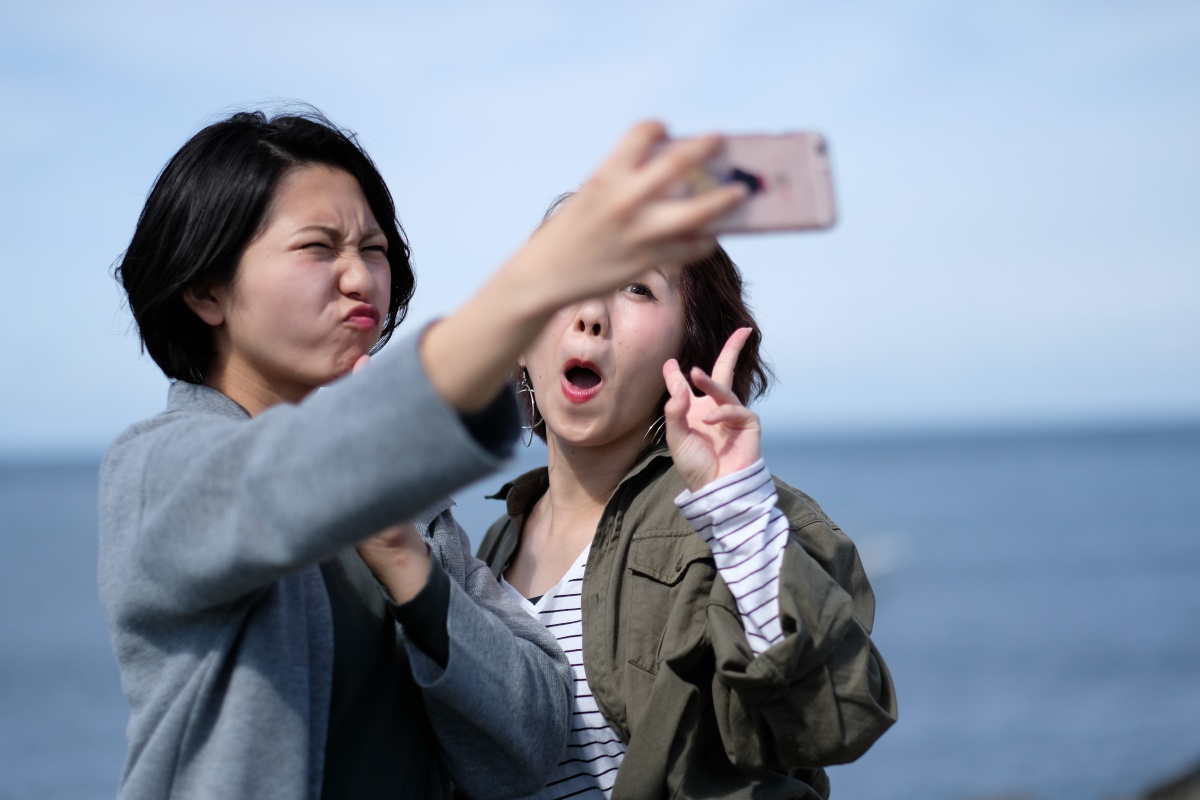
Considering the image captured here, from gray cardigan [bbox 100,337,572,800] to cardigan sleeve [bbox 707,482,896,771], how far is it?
16.3 inches

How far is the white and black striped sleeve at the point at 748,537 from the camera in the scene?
99.3 inches

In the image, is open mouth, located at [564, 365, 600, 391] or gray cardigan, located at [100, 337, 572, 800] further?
open mouth, located at [564, 365, 600, 391]

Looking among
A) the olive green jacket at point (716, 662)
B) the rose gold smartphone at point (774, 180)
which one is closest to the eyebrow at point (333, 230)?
the olive green jacket at point (716, 662)

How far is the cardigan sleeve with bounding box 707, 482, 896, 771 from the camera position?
2.44 metres

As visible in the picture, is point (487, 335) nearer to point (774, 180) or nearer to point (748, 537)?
point (774, 180)

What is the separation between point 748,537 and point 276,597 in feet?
3.45

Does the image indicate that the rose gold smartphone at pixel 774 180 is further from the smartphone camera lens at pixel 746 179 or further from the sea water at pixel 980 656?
the sea water at pixel 980 656

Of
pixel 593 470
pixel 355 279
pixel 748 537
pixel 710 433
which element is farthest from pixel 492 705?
pixel 593 470

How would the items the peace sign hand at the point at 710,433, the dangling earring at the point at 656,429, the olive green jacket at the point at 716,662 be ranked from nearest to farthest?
the olive green jacket at the point at 716,662
the peace sign hand at the point at 710,433
the dangling earring at the point at 656,429

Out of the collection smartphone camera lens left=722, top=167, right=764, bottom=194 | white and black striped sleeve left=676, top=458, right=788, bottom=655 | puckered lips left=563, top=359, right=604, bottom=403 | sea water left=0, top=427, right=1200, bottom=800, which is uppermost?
smartphone camera lens left=722, top=167, right=764, bottom=194

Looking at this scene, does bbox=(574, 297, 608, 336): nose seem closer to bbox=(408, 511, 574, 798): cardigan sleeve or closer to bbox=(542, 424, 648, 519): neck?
bbox=(542, 424, 648, 519): neck

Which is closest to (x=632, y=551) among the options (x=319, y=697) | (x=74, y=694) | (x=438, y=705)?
(x=438, y=705)

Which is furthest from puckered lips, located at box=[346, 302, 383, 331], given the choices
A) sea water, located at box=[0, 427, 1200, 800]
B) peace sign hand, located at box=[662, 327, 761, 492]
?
peace sign hand, located at box=[662, 327, 761, 492]

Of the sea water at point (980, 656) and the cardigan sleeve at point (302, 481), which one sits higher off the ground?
the cardigan sleeve at point (302, 481)
